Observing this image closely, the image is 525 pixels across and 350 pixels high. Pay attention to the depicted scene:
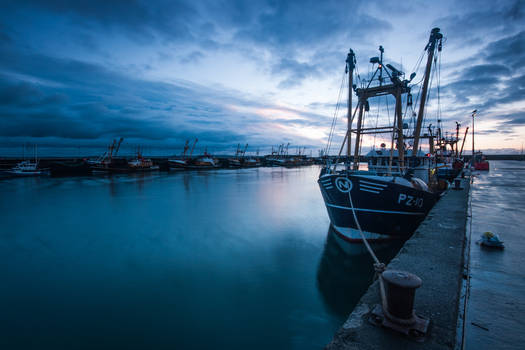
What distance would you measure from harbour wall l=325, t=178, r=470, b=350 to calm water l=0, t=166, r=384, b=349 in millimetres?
1979

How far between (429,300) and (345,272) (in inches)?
A: 183

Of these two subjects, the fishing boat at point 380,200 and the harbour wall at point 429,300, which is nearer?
the harbour wall at point 429,300

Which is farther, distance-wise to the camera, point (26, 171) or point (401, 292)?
point (26, 171)

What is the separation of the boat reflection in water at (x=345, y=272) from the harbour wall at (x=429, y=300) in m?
1.99

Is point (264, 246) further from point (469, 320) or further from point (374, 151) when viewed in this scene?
point (374, 151)

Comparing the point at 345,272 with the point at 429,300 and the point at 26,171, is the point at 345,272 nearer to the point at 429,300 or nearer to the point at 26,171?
the point at 429,300

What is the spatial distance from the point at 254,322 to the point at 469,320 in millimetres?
3834

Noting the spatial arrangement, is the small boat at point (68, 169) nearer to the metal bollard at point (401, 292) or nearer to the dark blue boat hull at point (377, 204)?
the dark blue boat hull at point (377, 204)

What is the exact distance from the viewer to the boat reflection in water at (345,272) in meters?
6.16

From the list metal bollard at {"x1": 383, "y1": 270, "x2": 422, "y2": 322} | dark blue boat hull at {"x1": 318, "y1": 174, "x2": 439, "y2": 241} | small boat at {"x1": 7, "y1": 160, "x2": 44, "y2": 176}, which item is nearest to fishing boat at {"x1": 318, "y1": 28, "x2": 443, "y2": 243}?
dark blue boat hull at {"x1": 318, "y1": 174, "x2": 439, "y2": 241}

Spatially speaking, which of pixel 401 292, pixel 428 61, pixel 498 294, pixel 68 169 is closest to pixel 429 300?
pixel 401 292

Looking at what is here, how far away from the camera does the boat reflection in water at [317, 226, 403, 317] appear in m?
6.16

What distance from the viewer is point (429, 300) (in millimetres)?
3254

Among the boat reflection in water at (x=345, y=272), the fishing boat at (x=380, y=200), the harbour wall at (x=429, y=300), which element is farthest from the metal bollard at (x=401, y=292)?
the fishing boat at (x=380, y=200)
